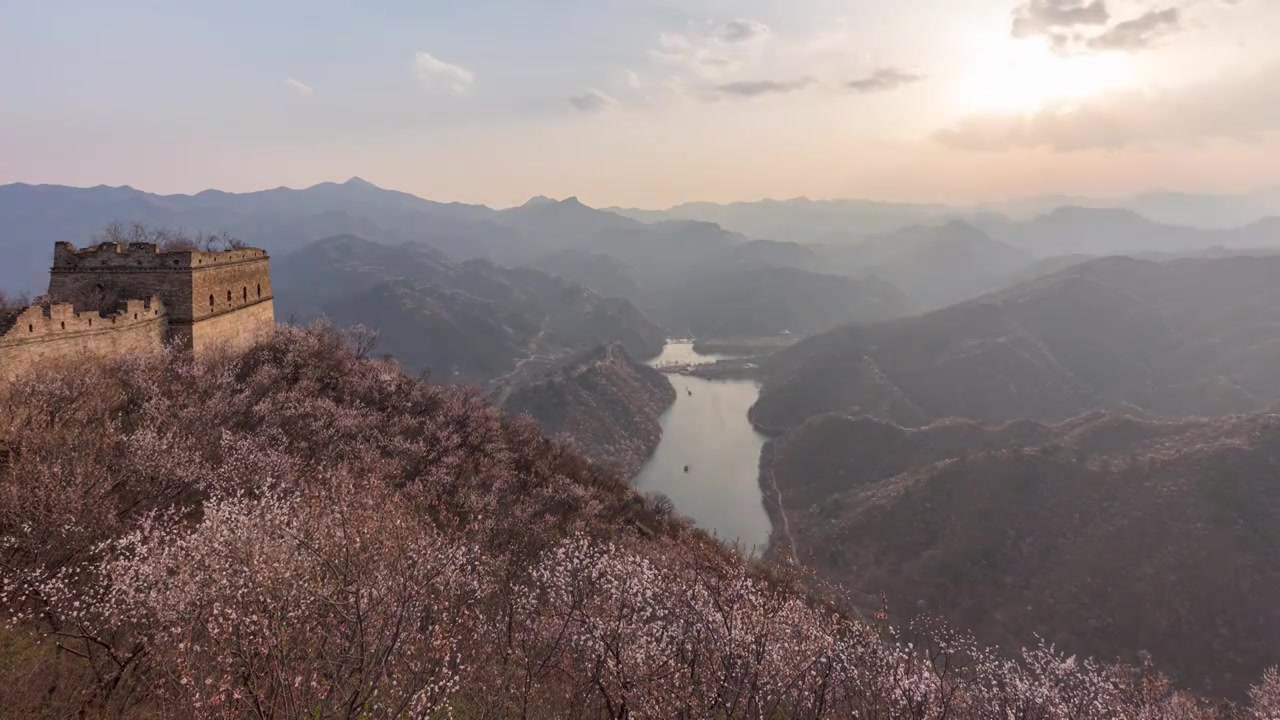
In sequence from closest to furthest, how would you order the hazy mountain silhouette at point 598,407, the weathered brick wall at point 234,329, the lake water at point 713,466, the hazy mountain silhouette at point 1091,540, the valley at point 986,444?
the weathered brick wall at point 234,329 < the hazy mountain silhouette at point 1091,540 < the valley at point 986,444 < the lake water at point 713,466 < the hazy mountain silhouette at point 598,407

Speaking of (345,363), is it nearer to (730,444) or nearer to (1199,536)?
(1199,536)

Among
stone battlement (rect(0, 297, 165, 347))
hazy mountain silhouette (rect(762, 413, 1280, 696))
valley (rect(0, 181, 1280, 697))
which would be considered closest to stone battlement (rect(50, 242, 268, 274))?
stone battlement (rect(0, 297, 165, 347))

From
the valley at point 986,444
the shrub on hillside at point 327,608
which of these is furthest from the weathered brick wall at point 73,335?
the valley at point 986,444

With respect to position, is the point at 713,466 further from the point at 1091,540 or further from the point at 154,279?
the point at 154,279

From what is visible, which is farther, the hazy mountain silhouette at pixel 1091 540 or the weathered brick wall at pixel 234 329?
the hazy mountain silhouette at pixel 1091 540

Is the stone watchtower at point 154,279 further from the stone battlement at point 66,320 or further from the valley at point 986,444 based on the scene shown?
the valley at point 986,444

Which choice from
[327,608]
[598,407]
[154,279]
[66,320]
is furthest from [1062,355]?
[66,320]
